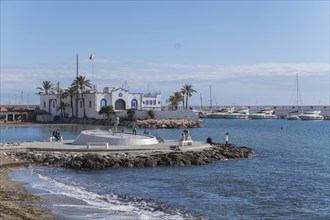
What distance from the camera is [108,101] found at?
10975 cm

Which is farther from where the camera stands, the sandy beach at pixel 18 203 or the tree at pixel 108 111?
the tree at pixel 108 111

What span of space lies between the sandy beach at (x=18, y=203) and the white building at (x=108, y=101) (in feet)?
265

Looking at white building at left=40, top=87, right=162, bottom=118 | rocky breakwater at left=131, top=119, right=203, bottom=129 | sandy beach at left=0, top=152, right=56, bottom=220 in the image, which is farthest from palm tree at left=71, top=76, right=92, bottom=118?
sandy beach at left=0, top=152, right=56, bottom=220

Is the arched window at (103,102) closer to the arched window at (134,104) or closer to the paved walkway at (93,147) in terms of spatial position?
the arched window at (134,104)

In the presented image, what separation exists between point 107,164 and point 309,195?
47.7 ft

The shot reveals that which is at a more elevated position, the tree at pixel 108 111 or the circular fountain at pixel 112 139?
the tree at pixel 108 111

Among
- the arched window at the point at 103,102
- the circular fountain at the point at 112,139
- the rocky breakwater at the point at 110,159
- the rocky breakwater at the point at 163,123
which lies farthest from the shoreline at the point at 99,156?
the arched window at the point at 103,102

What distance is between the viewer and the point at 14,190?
919 inches

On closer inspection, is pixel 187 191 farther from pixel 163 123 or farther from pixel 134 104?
pixel 134 104

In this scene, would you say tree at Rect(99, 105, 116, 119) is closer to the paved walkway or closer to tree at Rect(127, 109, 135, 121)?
tree at Rect(127, 109, 135, 121)

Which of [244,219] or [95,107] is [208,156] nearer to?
[244,219]

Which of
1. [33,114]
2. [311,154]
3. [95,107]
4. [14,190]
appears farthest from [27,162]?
[33,114]

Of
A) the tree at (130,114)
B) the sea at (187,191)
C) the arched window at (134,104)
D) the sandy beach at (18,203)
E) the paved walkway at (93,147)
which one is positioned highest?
the arched window at (134,104)

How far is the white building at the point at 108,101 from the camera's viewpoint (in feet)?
360
